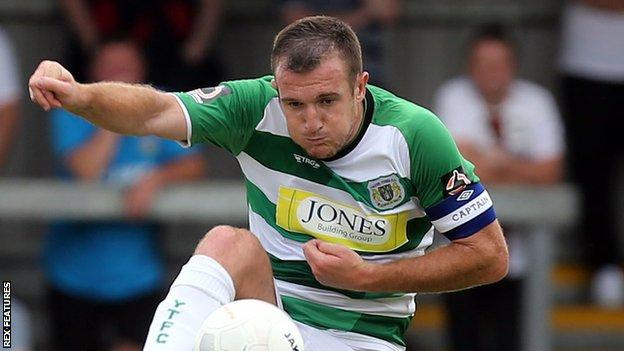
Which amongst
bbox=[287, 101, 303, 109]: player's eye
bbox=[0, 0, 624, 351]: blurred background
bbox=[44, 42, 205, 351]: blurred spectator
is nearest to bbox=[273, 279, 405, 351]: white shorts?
bbox=[287, 101, 303, 109]: player's eye

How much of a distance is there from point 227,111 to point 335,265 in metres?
0.76

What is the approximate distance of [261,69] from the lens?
1110cm

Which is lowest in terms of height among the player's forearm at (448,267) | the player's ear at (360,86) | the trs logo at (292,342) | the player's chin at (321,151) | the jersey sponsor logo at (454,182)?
the trs logo at (292,342)

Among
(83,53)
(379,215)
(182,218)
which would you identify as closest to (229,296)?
(379,215)

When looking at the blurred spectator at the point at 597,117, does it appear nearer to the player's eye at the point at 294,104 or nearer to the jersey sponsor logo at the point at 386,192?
the jersey sponsor logo at the point at 386,192

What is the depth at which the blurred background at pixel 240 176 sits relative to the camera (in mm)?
8883

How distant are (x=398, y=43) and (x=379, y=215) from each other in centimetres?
563

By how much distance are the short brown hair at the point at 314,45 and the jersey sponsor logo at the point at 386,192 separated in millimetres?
442

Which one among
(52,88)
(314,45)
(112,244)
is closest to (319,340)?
(314,45)

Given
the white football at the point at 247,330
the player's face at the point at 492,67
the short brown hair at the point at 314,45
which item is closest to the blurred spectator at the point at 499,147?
the player's face at the point at 492,67

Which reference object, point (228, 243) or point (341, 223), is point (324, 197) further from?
point (228, 243)

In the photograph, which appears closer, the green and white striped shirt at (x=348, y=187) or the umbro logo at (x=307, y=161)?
the green and white striped shirt at (x=348, y=187)

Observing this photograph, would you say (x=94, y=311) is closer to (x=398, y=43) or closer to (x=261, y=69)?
(x=261, y=69)

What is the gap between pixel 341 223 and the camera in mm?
5789
